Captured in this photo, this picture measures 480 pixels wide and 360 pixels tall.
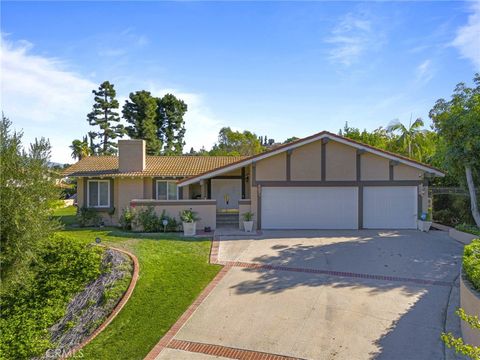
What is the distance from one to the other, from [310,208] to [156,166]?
10010 mm

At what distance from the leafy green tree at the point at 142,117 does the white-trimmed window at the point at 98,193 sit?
22.3 meters

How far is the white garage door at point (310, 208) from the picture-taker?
17.3 metres

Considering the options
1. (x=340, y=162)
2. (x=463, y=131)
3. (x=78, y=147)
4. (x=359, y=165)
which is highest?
(x=78, y=147)

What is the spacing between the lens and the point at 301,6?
11234mm

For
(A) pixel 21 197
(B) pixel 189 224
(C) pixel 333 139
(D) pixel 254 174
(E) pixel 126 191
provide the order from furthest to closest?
(E) pixel 126 191, (D) pixel 254 174, (C) pixel 333 139, (B) pixel 189 224, (A) pixel 21 197

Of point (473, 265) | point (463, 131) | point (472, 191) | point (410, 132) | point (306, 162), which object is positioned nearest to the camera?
point (473, 265)

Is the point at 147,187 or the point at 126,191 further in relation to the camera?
the point at 147,187

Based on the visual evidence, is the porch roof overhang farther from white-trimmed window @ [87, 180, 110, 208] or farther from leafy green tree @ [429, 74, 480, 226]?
white-trimmed window @ [87, 180, 110, 208]

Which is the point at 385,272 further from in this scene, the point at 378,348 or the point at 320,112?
the point at 320,112

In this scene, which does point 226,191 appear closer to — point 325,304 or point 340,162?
point 340,162

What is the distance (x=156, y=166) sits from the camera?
69.7ft

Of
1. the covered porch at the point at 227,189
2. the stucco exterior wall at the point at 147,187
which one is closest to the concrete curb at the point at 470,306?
the covered porch at the point at 227,189

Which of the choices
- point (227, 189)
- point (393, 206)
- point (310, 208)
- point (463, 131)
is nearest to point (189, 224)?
point (310, 208)

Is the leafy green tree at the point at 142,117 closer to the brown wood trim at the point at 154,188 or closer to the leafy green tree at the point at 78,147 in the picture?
the leafy green tree at the point at 78,147
